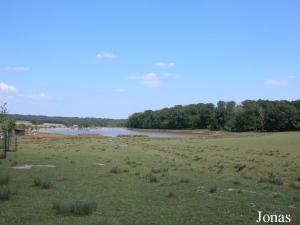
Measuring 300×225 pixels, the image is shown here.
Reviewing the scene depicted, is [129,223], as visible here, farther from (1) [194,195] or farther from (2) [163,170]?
(2) [163,170]

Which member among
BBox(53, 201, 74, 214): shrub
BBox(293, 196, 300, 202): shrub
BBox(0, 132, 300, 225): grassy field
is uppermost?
BBox(53, 201, 74, 214): shrub

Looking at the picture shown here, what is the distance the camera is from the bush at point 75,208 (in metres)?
12.0

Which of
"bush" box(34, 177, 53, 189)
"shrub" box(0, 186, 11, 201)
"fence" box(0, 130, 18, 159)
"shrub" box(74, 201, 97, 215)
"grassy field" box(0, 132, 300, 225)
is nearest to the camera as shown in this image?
"grassy field" box(0, 132, 300, 225)

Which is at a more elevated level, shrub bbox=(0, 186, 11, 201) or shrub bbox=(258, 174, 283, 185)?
shrub bbox=(0, 186, 11, 201)

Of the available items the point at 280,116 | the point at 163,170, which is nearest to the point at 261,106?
the point at 280,116

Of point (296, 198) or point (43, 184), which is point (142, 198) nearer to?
point (43, 184)

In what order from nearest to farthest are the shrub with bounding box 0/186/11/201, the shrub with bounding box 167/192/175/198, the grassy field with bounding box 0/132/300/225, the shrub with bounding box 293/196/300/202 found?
1. the grassy field with bounding box 0/132/300/225
2. the shrub with bounding box 0/186/11/201
3. the shrub with bounding box 293/196/300/202
4. the shrub with bounding box 167/192/175/198

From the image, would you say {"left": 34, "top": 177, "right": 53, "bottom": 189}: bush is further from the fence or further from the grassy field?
the fence

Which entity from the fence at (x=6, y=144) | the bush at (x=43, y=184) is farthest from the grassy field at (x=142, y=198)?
the fence at (x=6, y=144)

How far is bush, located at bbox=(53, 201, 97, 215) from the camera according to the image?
1197 cm

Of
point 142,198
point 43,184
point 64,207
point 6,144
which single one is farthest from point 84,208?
point 6,144

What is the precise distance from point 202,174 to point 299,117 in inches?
5027

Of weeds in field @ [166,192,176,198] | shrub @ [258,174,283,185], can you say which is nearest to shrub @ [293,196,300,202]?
weeds in field @ [166,192,176,198]

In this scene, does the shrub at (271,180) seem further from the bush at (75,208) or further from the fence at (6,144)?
the fence at (6,144)
